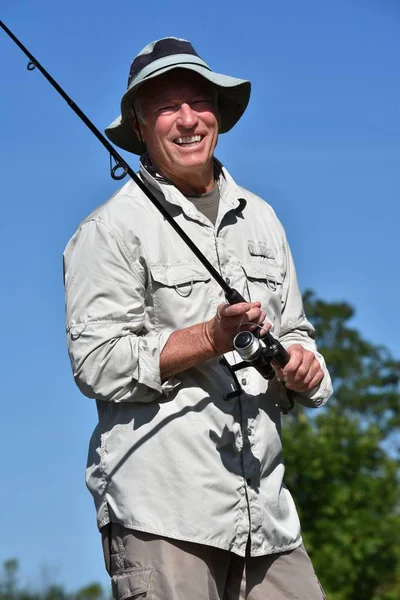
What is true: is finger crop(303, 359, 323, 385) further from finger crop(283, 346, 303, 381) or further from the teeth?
the teeth

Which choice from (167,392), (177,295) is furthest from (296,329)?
(167,392)

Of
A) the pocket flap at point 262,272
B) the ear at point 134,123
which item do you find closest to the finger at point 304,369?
the pocket flap at point 262,272

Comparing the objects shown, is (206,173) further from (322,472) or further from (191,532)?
(322,472)

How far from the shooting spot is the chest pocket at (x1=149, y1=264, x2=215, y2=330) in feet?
15.2

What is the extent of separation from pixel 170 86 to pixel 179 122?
0.62 feet

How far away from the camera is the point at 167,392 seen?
452cm

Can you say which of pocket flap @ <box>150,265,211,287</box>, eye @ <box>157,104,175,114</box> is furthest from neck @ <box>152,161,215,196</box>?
pocket flap @ <box>150,265,211,287</box>

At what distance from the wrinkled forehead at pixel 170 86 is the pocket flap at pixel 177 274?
0.82 m

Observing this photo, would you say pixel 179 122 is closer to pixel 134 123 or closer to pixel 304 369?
pixel 134 123

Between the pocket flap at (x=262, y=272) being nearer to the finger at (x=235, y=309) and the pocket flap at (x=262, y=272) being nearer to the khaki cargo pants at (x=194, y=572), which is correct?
the finger at (x=235, y=309)

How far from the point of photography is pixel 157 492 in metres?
4.40

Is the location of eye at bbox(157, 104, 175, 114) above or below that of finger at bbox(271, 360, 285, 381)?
above

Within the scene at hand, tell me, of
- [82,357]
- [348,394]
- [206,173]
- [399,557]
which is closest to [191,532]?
[82,357]

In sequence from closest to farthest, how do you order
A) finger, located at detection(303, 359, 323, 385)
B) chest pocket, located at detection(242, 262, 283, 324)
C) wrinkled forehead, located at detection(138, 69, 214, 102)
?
finger, located at detection(303, 359, 323, 385)
chest pocket, located at detection(242, 262, 283, 324)
wrinkled forehead, located at detection(138, 69, 214, 102)
